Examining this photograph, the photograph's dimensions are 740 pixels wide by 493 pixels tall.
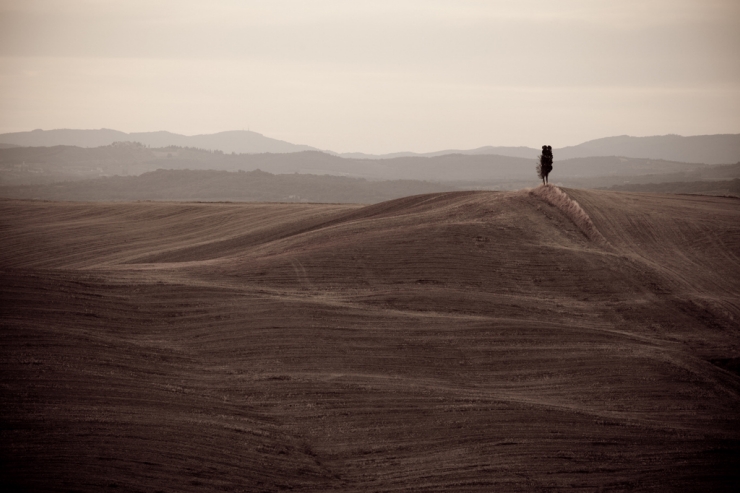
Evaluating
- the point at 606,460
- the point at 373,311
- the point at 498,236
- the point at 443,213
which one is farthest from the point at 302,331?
the point at 443,213

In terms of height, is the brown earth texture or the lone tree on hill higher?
the lone tree on hill

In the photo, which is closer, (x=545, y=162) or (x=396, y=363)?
(x=396, y=363)

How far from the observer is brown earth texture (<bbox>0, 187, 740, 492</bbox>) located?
56.0ft

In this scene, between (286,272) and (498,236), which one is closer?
(286,272)

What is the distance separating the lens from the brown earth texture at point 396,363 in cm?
1708

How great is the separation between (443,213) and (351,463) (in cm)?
2367

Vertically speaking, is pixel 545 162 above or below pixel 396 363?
above

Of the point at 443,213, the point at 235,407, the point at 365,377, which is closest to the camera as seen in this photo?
the point at 235,407

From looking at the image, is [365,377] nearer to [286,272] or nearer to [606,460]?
[606,460]

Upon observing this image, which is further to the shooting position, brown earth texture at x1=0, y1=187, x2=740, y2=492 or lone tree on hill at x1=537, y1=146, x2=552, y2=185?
lone tree on hill at x1=537, y1=146, x2=552, y2=185

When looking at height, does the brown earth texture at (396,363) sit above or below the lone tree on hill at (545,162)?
below

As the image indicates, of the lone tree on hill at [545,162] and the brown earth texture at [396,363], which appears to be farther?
the lone tree on hill at [545,162]

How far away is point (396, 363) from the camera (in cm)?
2348

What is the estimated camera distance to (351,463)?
696 inches
